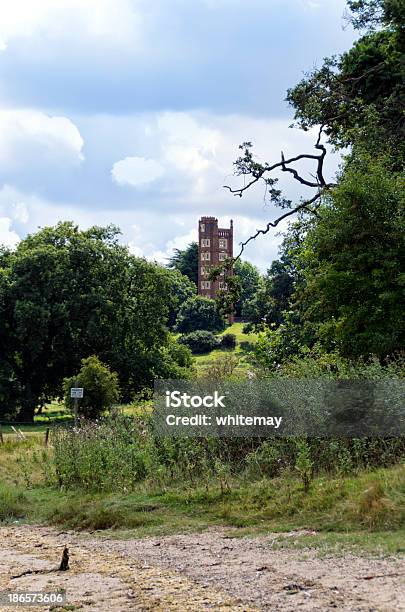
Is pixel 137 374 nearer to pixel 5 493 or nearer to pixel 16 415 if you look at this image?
pixel 16 415

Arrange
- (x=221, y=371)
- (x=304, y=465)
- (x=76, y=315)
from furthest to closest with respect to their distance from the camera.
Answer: (x=76, y=315) → (x=221, y=371) → (x=304, y=465)

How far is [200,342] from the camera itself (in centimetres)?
9538

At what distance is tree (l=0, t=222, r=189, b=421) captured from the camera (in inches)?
2014

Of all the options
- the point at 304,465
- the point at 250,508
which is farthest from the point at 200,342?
the point at 250,508

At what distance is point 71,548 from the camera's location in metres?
11.9

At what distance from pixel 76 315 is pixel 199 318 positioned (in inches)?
2185

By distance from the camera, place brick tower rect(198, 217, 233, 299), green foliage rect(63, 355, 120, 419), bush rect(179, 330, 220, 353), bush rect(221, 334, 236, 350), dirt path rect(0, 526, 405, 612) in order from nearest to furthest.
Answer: dirt path rect(0, 526, 405, 612), green foliage rect(63, 355, 120, 419), bush rect(179, 330, 220, 353), bush rect(221, 334, 236, 350), brick tower rect(198, 217, 233, 299)

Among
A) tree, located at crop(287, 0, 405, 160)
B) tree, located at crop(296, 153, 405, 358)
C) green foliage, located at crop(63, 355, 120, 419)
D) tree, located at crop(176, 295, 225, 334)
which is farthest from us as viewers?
tree, located at crop(176, 295, 225, 334)

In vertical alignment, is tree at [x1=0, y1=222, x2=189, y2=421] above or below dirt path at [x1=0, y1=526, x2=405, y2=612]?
above

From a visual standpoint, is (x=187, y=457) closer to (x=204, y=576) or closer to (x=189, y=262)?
(x=204, y=576)

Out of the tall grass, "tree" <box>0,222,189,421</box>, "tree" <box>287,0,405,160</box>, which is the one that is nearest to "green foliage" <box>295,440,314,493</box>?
the tall grass

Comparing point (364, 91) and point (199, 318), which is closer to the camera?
point (364, 91)

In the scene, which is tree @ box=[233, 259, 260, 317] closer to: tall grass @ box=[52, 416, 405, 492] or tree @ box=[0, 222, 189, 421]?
tree @ box=[0, 222, 189, 421]

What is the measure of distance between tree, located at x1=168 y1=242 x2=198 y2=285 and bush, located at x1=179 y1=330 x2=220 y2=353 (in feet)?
125
